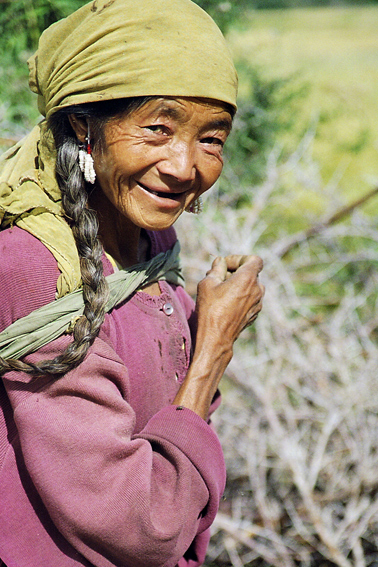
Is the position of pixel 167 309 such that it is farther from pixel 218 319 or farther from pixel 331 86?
pixel 331 86

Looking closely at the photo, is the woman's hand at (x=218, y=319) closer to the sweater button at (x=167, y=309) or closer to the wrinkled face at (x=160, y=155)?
the sweater button at (x=167, y=309)

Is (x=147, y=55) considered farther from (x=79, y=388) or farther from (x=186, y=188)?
(x=79, y=388)

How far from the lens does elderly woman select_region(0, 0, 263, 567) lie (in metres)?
1.22

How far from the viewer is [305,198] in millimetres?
6297

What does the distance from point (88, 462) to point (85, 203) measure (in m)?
0.60

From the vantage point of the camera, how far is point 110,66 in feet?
4.10

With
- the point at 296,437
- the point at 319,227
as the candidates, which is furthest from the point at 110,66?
the point at 319,227

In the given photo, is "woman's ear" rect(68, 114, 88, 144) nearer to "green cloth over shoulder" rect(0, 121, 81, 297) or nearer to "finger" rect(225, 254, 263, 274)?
"green cloth over shoulder" rect(0, 121, 81, 297)

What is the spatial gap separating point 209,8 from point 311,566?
350 centimetres

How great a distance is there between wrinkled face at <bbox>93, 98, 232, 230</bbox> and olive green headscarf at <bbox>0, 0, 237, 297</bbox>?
5 centimetres

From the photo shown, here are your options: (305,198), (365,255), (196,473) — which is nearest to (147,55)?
(196,473)

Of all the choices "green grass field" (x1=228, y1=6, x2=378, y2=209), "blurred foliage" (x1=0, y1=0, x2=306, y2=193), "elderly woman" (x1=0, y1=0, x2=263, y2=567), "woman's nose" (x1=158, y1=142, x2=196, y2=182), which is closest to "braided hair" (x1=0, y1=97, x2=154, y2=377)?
"elderly woman" (x1=0, y1=0, x2=263, y2=567)

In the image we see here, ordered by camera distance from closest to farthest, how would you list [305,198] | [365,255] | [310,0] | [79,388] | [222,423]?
1. [79,388]
2. [222,423]
3. [365,255]
4. [305,198]
5. [310,0]

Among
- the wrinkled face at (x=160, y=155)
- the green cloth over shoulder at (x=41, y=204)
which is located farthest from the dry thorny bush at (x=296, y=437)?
the green cloth over shoulder at (x=41, y=204)
